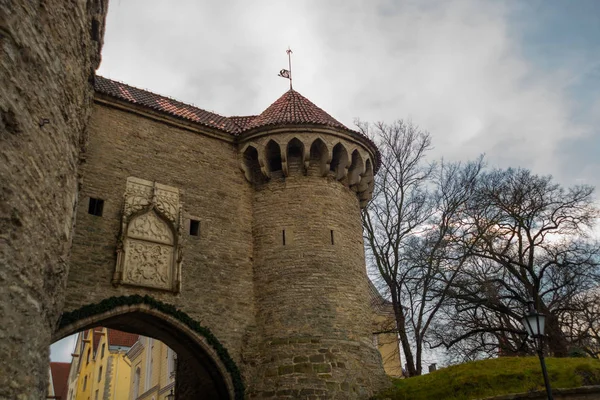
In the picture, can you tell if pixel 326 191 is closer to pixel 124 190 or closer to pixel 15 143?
pixel 124 190

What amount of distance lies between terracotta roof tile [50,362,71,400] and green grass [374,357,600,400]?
41.5 m

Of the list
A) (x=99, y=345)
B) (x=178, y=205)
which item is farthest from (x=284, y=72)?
(x=99, y=345)

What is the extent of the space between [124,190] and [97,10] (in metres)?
4.19

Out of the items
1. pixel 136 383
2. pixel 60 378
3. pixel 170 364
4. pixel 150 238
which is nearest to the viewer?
pixel 150 238

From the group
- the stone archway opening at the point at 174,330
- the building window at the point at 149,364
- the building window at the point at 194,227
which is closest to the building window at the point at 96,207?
the stone archway opening at the point at 174,330

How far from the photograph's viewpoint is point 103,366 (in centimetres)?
3250

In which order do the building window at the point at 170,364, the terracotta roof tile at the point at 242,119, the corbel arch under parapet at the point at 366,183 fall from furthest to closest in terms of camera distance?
the building window at the point at 170,364 < the terracotta roof tile at the point at 242,119 < the corbel arch under parapet at the point at 366,183

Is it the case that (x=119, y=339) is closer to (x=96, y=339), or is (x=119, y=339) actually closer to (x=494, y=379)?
(x=96, y=339)

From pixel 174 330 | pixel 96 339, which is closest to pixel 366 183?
pixel 174 330

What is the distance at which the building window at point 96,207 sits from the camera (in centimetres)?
1155

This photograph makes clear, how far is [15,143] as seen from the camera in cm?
520

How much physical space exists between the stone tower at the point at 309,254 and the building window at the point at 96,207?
152 inches

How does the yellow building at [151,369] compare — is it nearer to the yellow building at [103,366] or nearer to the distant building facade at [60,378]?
the yellow building at [103,366]

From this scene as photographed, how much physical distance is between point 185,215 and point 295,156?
3468 millimetres
